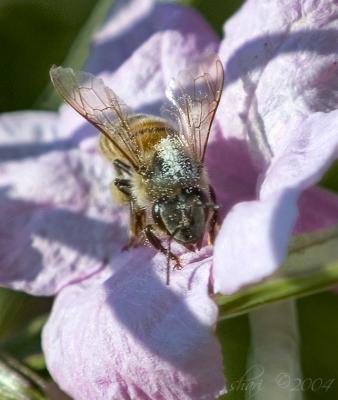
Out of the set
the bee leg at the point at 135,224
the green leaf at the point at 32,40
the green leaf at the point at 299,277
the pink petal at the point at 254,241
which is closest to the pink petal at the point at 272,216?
the pink petal at the point at 254,241

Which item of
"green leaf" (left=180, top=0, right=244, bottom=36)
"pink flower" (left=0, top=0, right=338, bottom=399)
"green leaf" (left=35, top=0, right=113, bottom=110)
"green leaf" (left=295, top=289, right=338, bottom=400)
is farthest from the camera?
"green leaf" (left=180, top=0, right=244, bottom=36)

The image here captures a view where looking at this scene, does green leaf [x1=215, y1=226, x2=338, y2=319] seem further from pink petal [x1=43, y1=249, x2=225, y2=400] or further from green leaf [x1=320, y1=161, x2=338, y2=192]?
green leaf [x1=320, y1=161, x2=338, y2=192]

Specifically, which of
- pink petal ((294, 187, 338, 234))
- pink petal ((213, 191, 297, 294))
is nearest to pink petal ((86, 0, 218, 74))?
pink petal ((294, 187, 338, 234))

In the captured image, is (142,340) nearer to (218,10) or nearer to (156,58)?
(156,58)

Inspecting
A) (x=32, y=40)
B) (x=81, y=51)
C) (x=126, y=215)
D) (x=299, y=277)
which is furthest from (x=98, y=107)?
(x=32, y=40)

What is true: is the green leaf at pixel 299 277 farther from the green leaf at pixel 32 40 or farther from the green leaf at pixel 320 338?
the green leaf at pixel 32 40

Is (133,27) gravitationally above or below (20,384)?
above
